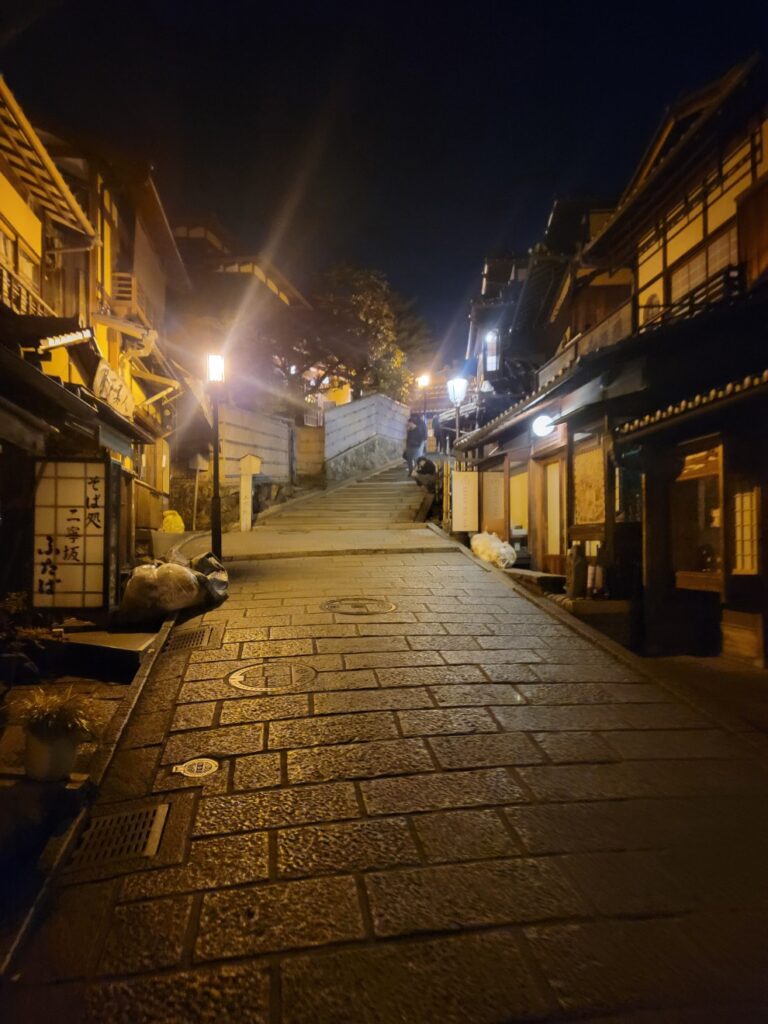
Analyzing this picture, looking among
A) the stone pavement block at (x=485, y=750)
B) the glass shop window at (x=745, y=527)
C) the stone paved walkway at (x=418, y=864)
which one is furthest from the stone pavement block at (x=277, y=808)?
the glass shop window at (x=745, y=527)

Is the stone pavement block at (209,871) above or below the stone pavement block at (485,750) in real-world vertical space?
below

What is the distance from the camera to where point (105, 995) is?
9.02 ft

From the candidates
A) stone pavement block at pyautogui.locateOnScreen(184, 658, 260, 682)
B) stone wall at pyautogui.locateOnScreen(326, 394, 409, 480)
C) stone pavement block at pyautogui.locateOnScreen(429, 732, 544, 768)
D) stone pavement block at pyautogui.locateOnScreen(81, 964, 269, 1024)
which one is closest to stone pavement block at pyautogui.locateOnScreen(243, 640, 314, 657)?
stone pavement block at pyautogui.locateOnScreen(184, 658, 260, 682)

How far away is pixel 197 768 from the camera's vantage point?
4891mm

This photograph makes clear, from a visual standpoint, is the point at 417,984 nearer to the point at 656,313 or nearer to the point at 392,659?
the point at 392,659

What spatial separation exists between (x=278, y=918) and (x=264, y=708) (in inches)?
114

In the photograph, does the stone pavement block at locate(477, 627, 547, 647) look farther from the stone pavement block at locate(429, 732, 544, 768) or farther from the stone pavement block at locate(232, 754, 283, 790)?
the stone pavement block at locate(232, 754, 283, 790)

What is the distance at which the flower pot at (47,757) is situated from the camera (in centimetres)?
447

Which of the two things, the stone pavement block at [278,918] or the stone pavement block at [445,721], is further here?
the stone pavement block at [445,721]

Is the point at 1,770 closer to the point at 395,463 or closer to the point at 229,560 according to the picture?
the point at 229,560

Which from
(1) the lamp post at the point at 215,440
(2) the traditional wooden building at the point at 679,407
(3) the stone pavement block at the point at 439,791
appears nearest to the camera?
(3) the stone pavement block at the point at 439,791

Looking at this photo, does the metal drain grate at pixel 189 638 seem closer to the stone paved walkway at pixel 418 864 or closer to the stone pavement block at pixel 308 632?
the stone pavement block at pixel 308 632

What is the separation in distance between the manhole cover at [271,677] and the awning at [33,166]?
11.7 m

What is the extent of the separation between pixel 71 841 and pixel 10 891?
1.77ft
